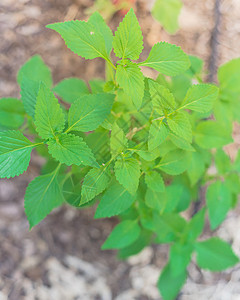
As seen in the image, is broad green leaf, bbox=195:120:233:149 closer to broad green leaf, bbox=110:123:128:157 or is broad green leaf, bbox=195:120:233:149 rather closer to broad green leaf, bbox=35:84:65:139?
broad green leaf, bbox=110:123:128:157

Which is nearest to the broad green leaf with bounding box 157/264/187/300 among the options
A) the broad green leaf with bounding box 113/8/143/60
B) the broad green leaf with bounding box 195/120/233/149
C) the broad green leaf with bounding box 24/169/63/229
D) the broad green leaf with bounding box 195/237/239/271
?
the broad green leaf with bounding box 195/237/239/271

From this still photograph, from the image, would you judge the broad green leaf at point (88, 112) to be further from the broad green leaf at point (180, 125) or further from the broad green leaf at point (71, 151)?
the broad green leaf at point (180, 125)

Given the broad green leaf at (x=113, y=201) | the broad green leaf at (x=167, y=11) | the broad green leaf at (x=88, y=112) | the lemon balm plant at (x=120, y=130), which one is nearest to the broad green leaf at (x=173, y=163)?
the lemon balm plant at (x=120, y=130)

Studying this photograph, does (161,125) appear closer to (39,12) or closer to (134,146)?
(134,146)

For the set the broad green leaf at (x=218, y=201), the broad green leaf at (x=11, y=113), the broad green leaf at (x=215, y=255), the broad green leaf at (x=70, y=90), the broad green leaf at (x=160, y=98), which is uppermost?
the broad green leaf at (x=160, y=98)

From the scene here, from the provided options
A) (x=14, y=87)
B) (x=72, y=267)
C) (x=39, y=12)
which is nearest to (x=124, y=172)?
(x=72, y=267)

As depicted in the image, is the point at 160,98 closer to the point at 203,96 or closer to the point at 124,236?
the point at 203,96
